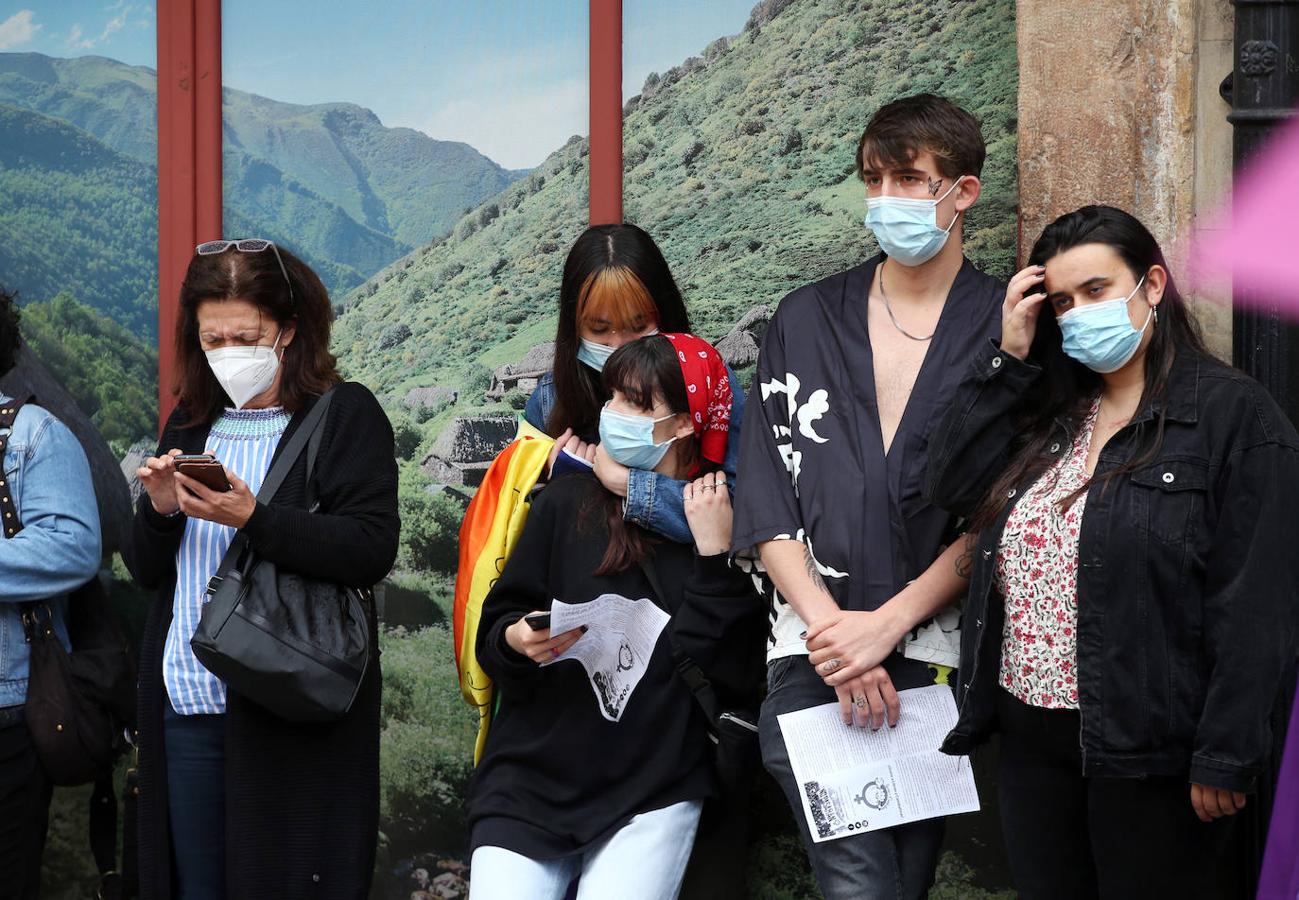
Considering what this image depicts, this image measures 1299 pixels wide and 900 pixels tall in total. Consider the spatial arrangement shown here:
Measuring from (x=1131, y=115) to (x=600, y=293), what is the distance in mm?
1488

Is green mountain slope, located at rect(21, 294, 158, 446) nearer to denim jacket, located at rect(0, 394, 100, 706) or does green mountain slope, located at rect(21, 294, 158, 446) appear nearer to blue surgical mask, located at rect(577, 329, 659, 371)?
denim jacket, located at rect(0, 394, 100, 706)

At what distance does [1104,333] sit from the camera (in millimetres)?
3055

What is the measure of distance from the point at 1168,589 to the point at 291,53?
11.6 ft

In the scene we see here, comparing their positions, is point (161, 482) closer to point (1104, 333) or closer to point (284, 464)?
point (284, 464)

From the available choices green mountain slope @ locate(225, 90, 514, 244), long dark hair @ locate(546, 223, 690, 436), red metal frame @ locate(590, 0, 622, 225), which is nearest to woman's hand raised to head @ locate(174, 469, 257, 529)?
long dark hair @ locate(546, 223, 690, 436)

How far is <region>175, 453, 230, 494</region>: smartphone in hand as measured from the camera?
3381 mm

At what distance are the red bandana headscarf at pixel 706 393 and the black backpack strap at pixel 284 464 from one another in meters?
0.89

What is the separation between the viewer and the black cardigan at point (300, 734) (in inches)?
139

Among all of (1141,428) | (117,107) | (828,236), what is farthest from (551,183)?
(1141,428)

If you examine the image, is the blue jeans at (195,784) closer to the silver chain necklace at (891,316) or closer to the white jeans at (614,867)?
the white jeans at (614,867)

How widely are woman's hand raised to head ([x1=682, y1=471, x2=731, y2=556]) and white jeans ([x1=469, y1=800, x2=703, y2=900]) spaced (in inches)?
24.0

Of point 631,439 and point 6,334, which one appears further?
point 6,334

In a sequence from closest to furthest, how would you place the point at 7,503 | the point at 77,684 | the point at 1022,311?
the point at 1022,311
the point at 7,503
the point at 77,684

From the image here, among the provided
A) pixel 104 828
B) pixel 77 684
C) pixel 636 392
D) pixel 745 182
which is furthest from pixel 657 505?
pixel 104 828
